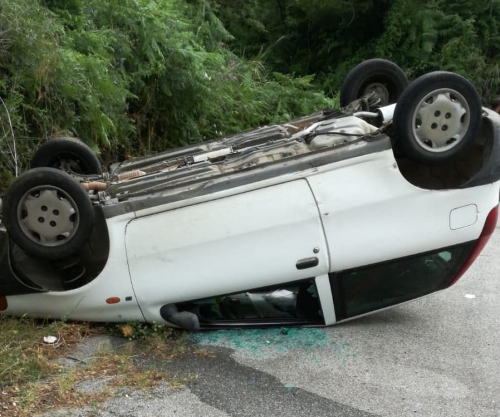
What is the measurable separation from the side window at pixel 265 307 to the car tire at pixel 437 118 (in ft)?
4.27

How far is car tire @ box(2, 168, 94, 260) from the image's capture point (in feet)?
14.3

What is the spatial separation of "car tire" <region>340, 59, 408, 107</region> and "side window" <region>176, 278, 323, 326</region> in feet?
8.44

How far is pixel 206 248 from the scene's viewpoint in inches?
181

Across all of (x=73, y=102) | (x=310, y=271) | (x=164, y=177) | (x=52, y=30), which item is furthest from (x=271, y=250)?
(x=52, y=30)

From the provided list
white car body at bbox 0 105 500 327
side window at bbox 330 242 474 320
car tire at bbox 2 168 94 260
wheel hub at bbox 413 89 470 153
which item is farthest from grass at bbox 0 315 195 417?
wheel hub at bbox 413 89 470 153

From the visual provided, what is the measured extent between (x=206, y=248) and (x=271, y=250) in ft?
1.58

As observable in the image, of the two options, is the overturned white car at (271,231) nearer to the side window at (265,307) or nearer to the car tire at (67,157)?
the side window at (265,307)

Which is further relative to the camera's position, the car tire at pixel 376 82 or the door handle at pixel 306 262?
the car tire at pixel 376 82

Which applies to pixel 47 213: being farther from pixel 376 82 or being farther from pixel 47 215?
pixel 376 82

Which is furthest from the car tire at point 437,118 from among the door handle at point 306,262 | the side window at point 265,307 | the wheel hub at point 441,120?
the side window at point 265,307

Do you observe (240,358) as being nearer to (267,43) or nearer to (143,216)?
(143,216)

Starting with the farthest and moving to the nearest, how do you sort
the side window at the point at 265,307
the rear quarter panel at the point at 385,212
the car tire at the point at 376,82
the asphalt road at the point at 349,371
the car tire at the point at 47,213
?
the car tire at the point at 376,82, the side window at the point at 265,307, the rear quarter panel at the point at 385,212, the car tire at the point at 47,213, the asphalt road at the point at 349,371

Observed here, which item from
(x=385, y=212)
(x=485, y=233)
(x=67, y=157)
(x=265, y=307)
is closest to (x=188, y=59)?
(x=67, y=157)

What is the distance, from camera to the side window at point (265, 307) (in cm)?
481
